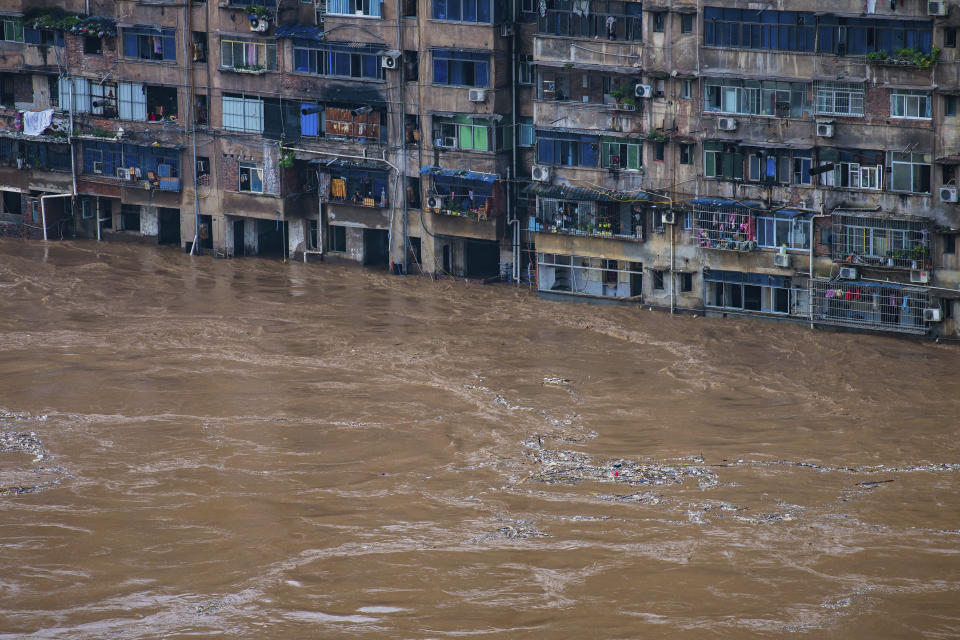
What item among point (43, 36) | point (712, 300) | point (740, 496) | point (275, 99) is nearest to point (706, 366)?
point (712, 300)

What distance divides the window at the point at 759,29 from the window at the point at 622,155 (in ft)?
14.2

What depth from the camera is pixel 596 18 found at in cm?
5597

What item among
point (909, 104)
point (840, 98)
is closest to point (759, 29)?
point (840, 98)

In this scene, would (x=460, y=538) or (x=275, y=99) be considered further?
(x=275, y=99)

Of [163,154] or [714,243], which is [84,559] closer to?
[714,243]

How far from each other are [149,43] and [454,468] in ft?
94.8

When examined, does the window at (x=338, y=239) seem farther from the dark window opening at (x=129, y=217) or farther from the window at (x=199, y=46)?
the dark window opening at (x=129, y=217)

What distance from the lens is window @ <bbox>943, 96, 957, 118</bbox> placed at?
51.2m

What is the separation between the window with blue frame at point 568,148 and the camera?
57.2 m

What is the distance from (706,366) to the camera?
50.9m

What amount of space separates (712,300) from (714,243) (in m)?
1.94

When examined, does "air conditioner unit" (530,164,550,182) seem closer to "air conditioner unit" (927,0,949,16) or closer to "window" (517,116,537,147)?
"window" (517,116,537,147)

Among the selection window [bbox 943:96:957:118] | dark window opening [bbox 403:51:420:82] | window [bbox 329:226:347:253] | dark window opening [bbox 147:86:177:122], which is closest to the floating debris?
window [bbox 329:226:347:253]

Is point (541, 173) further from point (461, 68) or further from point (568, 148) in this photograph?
point (461, 68)
